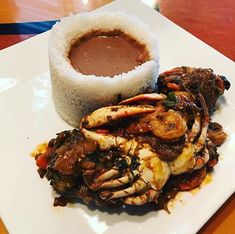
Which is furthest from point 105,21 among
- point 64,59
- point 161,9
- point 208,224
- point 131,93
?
point 208,224

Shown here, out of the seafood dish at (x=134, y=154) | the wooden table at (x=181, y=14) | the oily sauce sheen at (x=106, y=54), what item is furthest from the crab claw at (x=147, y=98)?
the wooden table at (x=181, y=14)

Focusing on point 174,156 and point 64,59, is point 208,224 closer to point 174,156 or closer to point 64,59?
point 174,156

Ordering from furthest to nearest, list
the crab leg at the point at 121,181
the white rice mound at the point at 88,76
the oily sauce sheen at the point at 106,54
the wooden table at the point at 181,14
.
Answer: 1. the wooden table at the point at 181,14
2. the oily sauce sheen at the point at 106,54
3. the white rice mound at the point at 88,76
4. the crab leg at the point at 121,181

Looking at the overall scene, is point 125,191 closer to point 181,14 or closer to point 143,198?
point 143,198

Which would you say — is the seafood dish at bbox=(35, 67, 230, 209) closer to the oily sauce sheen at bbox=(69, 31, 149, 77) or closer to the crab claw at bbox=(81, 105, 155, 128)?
the crab claw at bbox=(81, 105, 155, 128)

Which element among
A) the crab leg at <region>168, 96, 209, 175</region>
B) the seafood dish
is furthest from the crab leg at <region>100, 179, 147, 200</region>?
the crab leg at <region>168, 96, 209, 175</region>

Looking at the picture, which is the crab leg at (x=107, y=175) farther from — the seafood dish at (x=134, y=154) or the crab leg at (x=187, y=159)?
the crab leg at (x=187, y=159)

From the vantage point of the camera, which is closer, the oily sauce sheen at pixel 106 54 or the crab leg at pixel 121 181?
the crab leg at pixel 121 181
